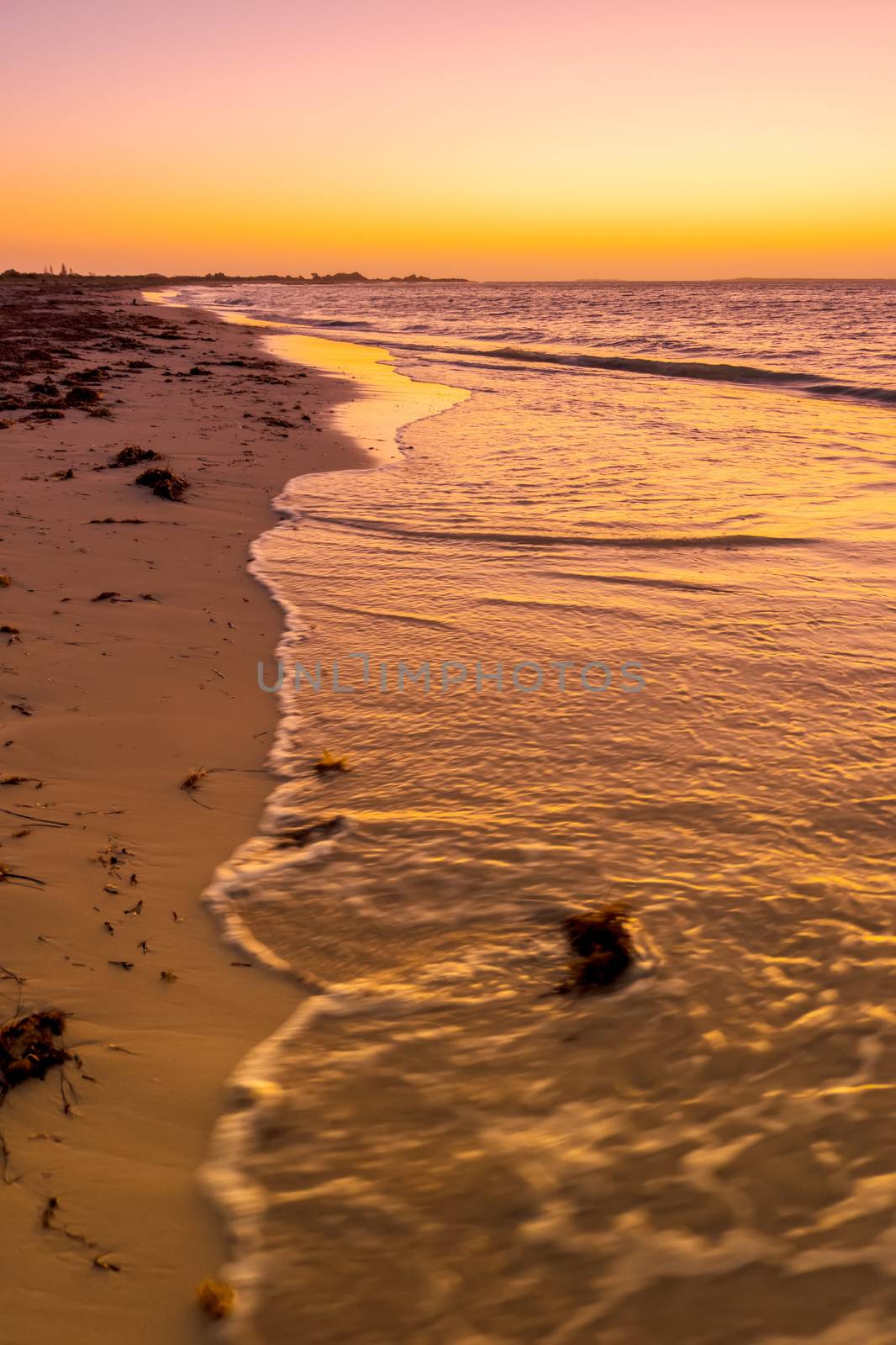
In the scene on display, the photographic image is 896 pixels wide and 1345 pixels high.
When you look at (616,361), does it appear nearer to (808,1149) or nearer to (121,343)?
(121,343)

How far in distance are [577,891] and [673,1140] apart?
937 mm

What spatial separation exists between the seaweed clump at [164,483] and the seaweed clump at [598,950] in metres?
5.78

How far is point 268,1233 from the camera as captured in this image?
74.3 inches

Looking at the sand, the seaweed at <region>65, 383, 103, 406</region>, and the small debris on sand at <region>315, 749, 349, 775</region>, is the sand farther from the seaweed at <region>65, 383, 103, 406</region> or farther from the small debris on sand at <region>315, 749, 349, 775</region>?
the seaweed at <region>65, 383, 103, 406</region>

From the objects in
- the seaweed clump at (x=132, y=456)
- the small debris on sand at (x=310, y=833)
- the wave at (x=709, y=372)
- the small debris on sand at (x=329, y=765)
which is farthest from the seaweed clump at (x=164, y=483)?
the wave at (x=709, y=372)

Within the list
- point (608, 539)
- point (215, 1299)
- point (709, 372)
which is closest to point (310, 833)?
point (215, 1299)

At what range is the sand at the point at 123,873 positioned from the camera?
1798 millimetres

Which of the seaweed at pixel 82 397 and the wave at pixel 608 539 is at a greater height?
the seaweed at pixel 82 397

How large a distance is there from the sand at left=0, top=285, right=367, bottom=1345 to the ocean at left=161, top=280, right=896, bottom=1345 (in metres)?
0.12

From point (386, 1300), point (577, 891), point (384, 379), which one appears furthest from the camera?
point (384, 379)

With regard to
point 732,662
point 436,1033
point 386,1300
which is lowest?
point 386,1300

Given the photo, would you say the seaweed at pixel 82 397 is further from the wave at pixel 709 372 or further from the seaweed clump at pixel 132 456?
the wave at pixel 709 372

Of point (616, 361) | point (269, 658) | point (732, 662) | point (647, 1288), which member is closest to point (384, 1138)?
point (647, 1288)

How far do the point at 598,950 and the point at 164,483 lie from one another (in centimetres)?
607
